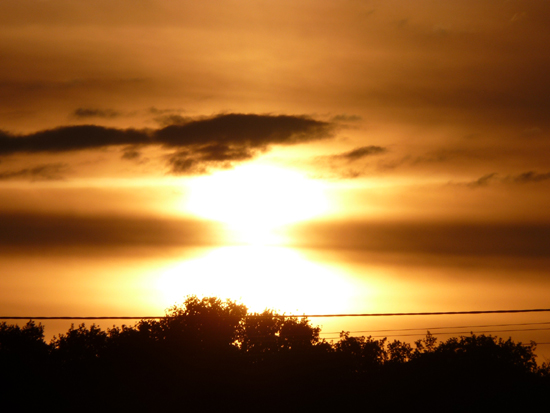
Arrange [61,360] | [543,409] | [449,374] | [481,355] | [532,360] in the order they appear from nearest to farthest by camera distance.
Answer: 1. [543,409]
2. [449,374]
3. [61,360]
4. [481,355]
5. [532,360]

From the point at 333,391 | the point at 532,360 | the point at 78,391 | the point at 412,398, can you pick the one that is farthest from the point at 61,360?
the point at 532,360

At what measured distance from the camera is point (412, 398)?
41.0 metres

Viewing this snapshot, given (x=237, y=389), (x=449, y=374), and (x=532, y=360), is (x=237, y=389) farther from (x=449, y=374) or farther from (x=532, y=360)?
(x=532, y=360)

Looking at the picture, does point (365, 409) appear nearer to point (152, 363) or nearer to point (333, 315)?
point (152, 363)

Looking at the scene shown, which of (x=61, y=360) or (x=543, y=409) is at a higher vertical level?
(x=61, y=360)

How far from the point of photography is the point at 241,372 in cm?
4297

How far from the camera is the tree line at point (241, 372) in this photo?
40.3m

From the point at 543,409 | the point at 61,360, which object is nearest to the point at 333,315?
the point at 543,409

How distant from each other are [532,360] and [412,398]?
30.8m

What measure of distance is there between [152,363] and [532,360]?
133 feet

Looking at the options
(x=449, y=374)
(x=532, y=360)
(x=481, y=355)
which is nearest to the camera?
(x=449, y=374)

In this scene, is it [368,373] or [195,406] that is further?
[368,373]

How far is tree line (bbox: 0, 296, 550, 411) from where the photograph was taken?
4028 centimetres

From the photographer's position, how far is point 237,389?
40.7m
